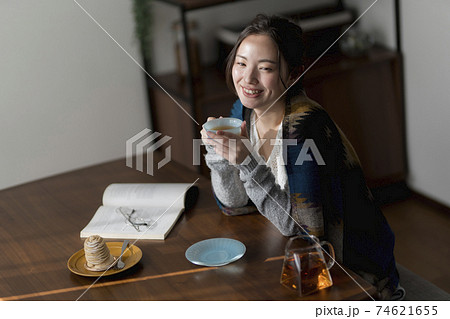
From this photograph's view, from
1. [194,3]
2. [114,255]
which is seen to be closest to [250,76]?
[114,255]

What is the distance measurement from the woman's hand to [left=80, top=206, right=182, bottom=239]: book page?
0.26m

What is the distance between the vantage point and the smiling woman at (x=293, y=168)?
156 centimetres

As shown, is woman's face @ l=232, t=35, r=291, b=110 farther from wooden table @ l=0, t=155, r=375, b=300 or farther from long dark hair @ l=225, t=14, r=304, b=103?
wooden table @ l=0, t=155, r=375, b=300

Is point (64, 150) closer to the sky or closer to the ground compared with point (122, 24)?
closer to the ground

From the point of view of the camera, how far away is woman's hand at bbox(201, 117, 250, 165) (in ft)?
5.06

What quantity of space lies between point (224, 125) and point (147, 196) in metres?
0.36

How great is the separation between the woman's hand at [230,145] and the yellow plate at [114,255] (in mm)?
319

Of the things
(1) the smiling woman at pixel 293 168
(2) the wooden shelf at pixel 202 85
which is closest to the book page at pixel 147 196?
(1) the smiling woman at pixel 293 168

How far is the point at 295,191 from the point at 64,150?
1823mm

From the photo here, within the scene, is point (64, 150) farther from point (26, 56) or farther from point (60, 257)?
point (60, 257)

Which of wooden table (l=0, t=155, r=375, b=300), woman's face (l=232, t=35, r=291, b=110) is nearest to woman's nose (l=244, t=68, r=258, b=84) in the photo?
woman's face (l=232, t=35, r=291, b=110)
